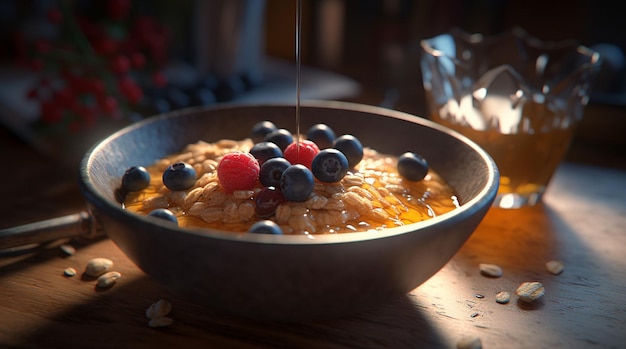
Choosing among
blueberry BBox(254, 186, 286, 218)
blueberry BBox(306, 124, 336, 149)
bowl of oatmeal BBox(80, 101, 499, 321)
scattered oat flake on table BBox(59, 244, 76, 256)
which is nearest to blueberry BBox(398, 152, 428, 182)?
bowl of oatmeal BBox(80, 101, 499, 321)

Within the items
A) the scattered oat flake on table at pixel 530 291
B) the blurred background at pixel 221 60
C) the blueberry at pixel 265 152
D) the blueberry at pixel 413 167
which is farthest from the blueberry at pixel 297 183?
the blurred background at pixel 221 60

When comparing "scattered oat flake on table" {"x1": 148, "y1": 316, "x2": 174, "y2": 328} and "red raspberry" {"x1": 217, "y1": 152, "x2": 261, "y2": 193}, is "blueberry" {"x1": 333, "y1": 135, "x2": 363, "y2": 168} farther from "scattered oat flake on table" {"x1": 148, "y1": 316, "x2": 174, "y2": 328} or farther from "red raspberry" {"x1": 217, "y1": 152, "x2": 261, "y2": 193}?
"scattered oat flake on table" {"x1": 148, "y1": 316, "x2": 174, "y2": 328}

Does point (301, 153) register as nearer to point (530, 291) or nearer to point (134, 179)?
point (134, 179)

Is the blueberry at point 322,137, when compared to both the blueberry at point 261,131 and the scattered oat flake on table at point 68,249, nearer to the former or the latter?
→ the blueberry at point 261,131

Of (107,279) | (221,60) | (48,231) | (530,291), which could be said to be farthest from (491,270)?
(221,60)

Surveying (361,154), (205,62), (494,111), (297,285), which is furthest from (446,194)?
(205,62)

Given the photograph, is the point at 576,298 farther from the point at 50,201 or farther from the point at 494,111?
the point at 50,201
